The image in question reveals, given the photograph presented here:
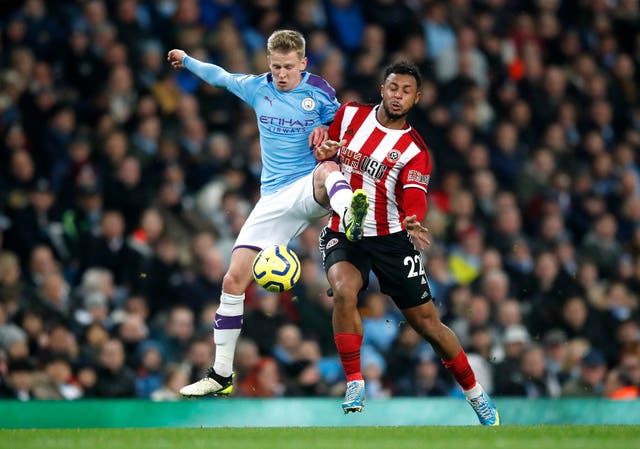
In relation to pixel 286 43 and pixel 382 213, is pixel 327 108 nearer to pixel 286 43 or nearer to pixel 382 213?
pixel 286 43

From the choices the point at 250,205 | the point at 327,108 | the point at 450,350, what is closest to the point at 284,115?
the point at 327,108

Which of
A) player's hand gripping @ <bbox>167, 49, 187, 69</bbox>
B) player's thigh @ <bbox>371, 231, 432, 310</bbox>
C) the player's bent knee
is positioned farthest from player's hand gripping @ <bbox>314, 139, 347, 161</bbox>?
player's hand gripping @ <bbox>167, 49, 187, 69</bbox>

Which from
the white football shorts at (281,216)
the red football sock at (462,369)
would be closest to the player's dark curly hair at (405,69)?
the white football shorts at (281,216)

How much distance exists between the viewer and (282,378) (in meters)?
11.1

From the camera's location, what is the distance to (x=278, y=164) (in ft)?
28.2

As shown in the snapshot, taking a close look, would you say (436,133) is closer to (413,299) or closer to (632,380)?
(632,380)

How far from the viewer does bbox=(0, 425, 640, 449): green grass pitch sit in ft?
23.5

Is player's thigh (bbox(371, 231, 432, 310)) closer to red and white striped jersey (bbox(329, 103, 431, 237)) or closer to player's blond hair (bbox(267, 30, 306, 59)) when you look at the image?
red and white striped jersey (bbox(329, 103, 431, 237))

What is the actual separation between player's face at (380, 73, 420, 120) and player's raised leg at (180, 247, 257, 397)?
1.33 metres

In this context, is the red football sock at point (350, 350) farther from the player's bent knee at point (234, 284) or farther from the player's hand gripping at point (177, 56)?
the player's hand gripping at point (177, 56)

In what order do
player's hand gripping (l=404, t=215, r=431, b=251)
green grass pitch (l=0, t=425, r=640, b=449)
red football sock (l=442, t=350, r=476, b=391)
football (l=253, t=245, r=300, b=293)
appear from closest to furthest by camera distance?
1. green grass pitch (l=0, t=425, r=640, b=449)
2. player's hand gripping (l=404, t=215, r=431, b=251)
3. football (l=253, t=245, r=300, b=293)
4. red football sock (l=442, t=350, r=476, b=391)

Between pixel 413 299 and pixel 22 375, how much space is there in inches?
139

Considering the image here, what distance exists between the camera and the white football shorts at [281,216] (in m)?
8.46

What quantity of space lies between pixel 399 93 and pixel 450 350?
179cm
